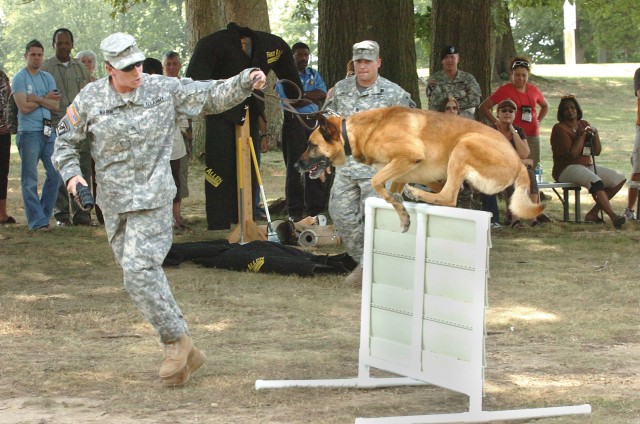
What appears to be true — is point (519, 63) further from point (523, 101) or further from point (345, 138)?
point (345, 138)

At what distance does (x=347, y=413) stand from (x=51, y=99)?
328 inches

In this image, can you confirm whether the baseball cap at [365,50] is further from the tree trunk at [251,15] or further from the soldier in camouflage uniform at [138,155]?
the tree trunk at [251,15]

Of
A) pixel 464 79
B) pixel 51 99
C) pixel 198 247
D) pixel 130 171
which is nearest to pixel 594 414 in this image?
pixel 130 171

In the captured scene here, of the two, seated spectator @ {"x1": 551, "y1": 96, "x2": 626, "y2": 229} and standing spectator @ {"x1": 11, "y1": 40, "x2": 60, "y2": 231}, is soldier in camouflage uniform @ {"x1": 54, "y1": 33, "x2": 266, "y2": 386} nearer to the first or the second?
standing spectator @ {"x1": 11, "y1": 40, "x2": 60, "y2": 231}

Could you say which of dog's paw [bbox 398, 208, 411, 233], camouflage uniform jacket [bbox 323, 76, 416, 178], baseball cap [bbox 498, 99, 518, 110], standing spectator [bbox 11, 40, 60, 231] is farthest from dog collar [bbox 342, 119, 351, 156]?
standing spectator [bbox 11, 40, 60, 231]

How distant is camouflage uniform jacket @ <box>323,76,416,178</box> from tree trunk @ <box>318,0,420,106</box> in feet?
13.7

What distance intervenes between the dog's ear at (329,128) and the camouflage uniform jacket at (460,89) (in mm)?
6429

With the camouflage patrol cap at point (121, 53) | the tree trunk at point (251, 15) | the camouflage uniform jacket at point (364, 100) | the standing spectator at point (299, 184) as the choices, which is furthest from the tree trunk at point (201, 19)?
the camouflage patrol cap at point (121, 53)

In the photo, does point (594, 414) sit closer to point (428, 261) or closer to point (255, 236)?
point (428, 261)

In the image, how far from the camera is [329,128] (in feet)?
24.0

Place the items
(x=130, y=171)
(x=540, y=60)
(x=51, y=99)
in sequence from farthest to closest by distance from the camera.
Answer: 1. (x=540, y=60)
2. (x=51, y=99)
3. (x=130, y=171)

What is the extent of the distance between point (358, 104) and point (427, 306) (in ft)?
10.7

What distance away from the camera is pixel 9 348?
7.89 meters

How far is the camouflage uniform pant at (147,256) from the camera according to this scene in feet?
21.6
